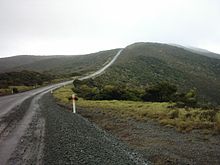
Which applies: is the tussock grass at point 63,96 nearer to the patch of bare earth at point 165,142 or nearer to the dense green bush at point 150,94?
the dense green bush at point 150,94

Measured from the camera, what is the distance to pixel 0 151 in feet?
32.9

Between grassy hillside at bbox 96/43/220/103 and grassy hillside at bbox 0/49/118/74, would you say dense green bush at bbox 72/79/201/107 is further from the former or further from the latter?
grassy hillside at bbox 0/49/118/74

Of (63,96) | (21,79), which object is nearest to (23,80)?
(21,79)

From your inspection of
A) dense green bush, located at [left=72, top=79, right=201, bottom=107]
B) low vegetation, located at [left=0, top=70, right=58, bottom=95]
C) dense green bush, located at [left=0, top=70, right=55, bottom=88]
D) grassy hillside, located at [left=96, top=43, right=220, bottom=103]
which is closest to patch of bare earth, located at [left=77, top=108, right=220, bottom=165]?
dense green bush, located at [left=72, top=79, right=201, bottom=107]

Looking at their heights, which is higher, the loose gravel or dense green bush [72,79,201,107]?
the loose gravel

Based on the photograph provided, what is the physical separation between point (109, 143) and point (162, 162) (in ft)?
8.78

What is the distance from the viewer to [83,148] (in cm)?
1045

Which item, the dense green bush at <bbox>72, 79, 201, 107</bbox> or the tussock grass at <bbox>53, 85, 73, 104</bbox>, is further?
the dense green bush at <bbox>72, 79, 201, 107</bbox>

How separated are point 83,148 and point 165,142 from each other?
9.74 ft

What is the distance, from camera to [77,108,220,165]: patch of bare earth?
9.58 meters

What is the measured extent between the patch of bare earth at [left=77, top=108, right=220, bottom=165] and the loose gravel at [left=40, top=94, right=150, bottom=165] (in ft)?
1.82

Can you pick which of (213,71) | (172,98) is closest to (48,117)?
(172,98)

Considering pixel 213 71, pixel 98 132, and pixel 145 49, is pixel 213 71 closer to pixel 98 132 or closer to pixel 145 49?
pixel 145 49

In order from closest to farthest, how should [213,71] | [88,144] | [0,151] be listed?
[0,151]
[88,144]
[213,71]
